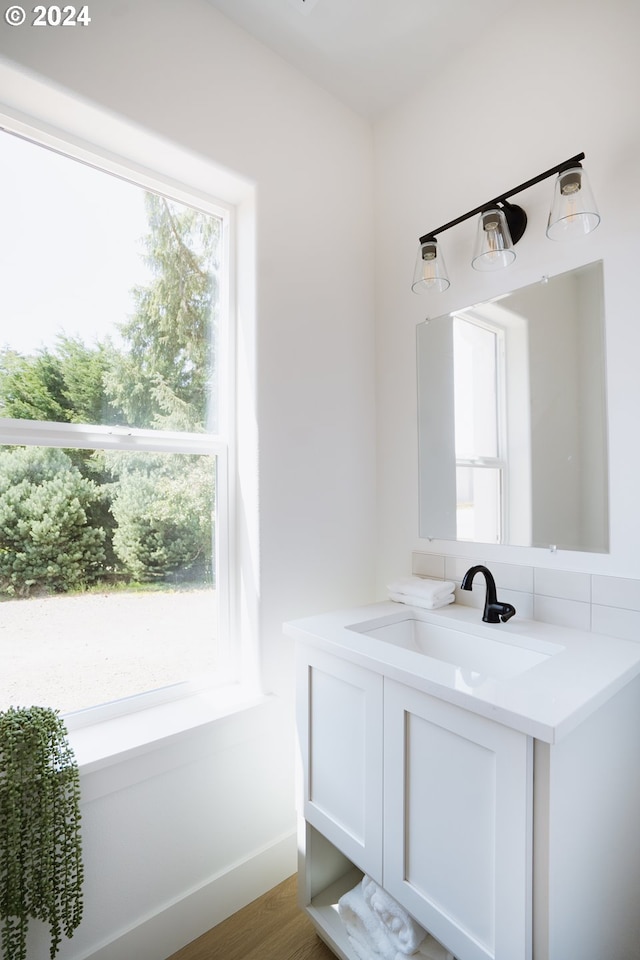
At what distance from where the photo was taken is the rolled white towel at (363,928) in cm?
118

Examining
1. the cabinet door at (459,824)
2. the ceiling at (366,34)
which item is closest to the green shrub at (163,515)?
the cabinet door at (459,824)

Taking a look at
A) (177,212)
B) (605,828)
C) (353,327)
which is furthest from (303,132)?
(605,828)

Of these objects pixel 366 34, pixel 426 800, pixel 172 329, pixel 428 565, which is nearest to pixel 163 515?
pixel 172 329

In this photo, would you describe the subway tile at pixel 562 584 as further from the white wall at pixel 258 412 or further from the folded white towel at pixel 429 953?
the folded white towel at pixel 429 953

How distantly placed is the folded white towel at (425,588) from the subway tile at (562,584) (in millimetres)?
273

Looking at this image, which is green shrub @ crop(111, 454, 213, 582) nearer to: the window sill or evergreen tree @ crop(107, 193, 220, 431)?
evergreen tree @ crop(107, 193, 220, 431)

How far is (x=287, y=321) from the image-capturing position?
5.65 ft

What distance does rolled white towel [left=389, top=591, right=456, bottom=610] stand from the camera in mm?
1569

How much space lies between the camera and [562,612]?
4.58 ft

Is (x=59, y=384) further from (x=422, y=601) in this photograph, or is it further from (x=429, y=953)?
(x=429, y=953)

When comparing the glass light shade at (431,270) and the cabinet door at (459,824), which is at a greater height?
the glass light shade at (431,270)

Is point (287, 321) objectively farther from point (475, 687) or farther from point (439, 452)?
point (475, 687)

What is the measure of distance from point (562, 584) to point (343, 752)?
0.76 metres

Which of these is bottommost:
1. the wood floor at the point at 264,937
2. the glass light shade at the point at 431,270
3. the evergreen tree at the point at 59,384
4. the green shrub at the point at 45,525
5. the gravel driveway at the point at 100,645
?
the wood floor at the point at 264,937
